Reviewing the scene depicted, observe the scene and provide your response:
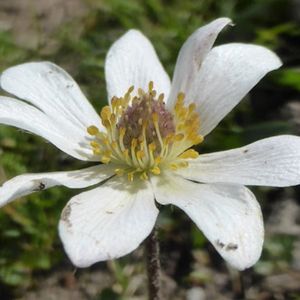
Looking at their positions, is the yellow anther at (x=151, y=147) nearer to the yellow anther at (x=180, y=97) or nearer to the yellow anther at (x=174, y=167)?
the yellow anther at (x=174, y=167)

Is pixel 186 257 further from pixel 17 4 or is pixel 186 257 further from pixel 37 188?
pixel 17 4

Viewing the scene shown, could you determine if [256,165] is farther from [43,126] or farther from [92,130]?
[43,126]

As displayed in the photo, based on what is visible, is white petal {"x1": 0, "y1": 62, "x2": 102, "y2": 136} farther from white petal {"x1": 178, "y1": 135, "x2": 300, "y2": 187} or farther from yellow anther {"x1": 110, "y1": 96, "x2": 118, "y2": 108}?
white petal {"x1": 178, "y1": 135, "x2": 300, "y2": 187}

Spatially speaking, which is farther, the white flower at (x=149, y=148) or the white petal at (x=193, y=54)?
the white petal at (x=193, y=54)

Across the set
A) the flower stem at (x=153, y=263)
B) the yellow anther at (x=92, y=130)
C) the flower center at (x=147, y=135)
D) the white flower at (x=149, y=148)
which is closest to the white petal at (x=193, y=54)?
the white flower at (x=149, y=148)

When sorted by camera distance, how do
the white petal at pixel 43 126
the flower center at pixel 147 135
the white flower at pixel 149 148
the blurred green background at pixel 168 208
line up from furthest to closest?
the blurred green background at pixel 168 208
the flower center at pixel 147 135
the white petal at pixel 43 126
the white flower at pixel 149 148

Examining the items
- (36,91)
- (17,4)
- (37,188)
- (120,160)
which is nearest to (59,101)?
(36,91)
